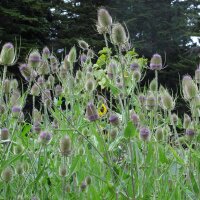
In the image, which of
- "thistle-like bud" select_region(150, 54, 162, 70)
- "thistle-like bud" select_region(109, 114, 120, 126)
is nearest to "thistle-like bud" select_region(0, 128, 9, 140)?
"thistle-like bud" select_region(109, 114, 120, 126)

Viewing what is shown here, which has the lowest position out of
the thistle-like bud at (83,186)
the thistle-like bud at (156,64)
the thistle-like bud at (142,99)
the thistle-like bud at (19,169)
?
the thistle-like bud at (83,186)

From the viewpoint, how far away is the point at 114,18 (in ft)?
39.9

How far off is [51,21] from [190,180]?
12.5 meters

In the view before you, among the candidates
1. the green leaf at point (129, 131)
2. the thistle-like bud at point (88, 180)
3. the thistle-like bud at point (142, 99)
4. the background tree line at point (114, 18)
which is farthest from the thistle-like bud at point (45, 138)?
the background tree line at point (114, 18)

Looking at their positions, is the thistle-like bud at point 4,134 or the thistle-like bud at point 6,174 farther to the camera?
the thistle-like bud at point 4,134

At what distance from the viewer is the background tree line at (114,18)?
11.6 meters

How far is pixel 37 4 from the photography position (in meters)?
11.5

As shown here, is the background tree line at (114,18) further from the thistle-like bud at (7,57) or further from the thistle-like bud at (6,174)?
the thistle-like bud at (6,174)

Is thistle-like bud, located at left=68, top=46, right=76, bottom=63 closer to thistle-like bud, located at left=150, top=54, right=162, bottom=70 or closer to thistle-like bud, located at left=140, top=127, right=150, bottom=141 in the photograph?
thistle-like bud, located at left=150, top=54, right=162, bottom=70

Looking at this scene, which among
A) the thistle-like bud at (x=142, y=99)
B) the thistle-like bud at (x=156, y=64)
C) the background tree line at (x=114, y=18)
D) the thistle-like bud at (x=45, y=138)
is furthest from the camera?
the background tree line at (x=114, y=18)

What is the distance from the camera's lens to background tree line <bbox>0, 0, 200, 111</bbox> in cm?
1160

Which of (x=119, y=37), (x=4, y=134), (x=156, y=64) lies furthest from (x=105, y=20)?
(x=4, y=134)

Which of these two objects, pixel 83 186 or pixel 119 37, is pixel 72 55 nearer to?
pixel 119 37

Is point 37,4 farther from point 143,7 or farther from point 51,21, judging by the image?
point 143,7
